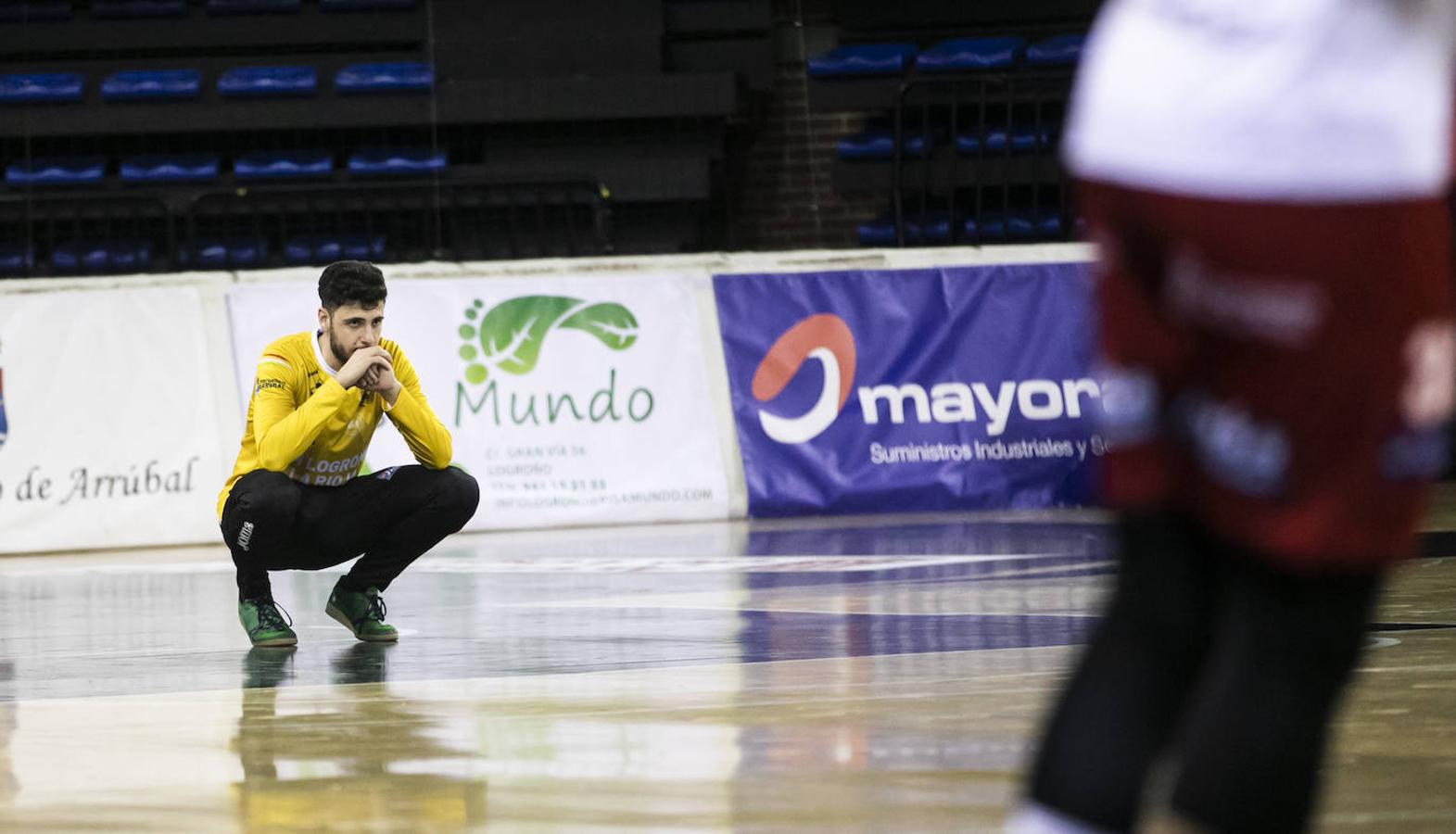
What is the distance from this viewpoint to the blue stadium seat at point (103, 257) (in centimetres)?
1304

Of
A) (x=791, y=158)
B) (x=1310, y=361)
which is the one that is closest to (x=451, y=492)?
(x=1310, y=361)

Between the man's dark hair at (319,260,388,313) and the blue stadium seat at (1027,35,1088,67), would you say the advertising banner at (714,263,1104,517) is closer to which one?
the blue stadium seat at (1027,35,1088,67)

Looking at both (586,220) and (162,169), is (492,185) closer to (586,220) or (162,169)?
(586,220)

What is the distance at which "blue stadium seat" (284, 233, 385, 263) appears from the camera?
12883mm

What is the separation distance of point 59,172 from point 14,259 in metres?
1.01

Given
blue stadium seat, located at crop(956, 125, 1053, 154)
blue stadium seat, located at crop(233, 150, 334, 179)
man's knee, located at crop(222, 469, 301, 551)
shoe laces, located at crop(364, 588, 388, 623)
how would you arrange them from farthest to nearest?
blue stadium seat, located at crop(233, 150, 334, 179) < blue stadium seat, located at crop(956, 125, 1053, 154) < shoe laces, located at crop(364, 588, 388, 623) < man's knee, located at crop(222, 469, 301, 551)

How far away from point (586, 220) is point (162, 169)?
10.8 ft

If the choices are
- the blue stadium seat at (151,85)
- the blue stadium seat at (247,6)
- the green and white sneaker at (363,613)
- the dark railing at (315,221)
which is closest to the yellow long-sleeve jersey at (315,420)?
the green and white sneaker at (363,613)

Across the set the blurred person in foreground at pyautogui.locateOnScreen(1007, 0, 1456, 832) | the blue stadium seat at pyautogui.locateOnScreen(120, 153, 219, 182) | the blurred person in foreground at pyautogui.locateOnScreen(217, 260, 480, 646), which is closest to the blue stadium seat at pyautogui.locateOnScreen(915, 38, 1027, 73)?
the blue stadium seat at pyautogui.locateOnScreen(120, 153, 219, 182)

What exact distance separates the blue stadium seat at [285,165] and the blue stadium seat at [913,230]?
4.07 meters

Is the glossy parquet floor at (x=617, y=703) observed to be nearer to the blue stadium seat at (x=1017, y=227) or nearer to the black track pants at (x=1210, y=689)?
the black track pants at (x=1210, y=689)

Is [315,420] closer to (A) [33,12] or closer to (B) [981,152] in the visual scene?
(B) [981,152]

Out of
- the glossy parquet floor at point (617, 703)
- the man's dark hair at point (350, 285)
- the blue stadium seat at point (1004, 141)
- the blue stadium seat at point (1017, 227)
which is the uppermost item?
the blue stadium seat at point (1004, 141)

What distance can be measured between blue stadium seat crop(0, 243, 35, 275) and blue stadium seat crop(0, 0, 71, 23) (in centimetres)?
246
